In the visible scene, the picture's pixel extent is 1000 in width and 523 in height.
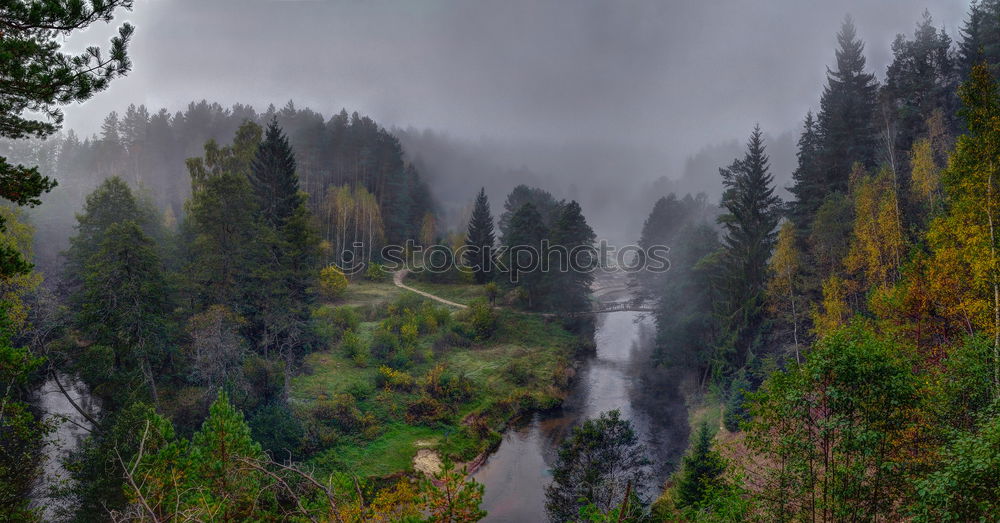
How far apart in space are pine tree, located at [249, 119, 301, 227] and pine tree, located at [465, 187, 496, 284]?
34.7 m

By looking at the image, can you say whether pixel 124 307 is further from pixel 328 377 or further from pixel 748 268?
pixel 748 268

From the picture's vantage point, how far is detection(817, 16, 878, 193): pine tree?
39.2 m

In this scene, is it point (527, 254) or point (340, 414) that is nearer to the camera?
point (340, 414)

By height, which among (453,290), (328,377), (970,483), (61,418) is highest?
(453,290)

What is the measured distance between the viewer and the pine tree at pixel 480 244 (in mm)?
69812

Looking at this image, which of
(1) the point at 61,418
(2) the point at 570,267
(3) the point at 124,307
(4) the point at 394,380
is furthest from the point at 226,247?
(2) the point at 570,267

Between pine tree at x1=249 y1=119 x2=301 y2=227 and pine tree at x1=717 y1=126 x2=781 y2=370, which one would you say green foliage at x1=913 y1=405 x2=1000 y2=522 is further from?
pine tree at x1=249 y1=119 x2=301 y2=227

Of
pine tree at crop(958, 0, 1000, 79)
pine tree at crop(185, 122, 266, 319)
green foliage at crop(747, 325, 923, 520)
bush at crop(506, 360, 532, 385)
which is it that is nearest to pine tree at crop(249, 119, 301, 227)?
pine tree at crop(185, 122, 266, 319)

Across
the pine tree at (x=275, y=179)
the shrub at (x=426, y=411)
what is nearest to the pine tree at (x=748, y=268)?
the shrub at (x=426, y=411)

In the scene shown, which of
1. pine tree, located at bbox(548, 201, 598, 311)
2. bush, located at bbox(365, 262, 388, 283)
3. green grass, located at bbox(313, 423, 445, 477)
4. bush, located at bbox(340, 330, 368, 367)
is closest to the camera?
green grass, located at bbox(313, 423, 445, 477)

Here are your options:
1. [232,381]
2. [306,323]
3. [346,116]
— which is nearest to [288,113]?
[346,116]

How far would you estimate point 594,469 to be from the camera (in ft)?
67.5

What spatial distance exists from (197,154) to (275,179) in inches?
3017

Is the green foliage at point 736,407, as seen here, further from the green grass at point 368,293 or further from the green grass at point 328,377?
the green grass at point 368,293
